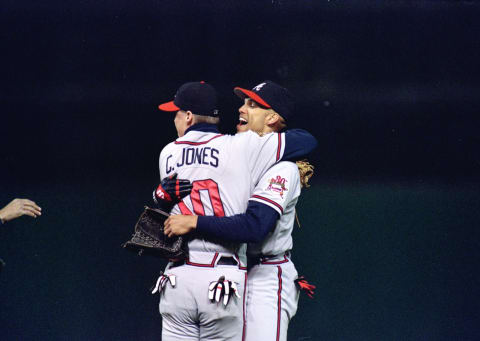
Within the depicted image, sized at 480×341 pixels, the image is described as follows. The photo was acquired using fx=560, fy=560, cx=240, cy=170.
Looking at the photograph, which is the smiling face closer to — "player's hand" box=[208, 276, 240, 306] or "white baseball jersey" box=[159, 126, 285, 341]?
"white baseball jersey" box=[159, 126, 285, 341]

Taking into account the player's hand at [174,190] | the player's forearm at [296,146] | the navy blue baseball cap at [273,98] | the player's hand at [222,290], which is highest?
the navy blue baseball cap at [273,98]

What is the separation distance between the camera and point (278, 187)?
202 centimetres

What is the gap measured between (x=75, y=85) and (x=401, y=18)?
2.00m

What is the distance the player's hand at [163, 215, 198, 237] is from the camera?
6.41 feet

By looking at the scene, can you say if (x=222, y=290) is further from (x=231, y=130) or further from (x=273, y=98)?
(x=231, y=130)

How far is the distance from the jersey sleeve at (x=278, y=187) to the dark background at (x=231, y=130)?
4.21 ft

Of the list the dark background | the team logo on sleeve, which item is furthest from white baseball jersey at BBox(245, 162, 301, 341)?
the dark background

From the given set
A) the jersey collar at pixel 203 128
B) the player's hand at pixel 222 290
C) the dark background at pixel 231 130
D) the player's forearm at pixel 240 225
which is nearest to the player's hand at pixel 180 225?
the player's forearm at pixel 240 225

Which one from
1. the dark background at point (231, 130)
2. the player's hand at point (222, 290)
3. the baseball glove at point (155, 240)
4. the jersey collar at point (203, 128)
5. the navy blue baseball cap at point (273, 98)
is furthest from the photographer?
the dark background at point (231, 130)

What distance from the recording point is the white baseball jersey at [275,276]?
6.81 feet

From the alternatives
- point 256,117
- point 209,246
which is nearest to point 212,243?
point 209,246

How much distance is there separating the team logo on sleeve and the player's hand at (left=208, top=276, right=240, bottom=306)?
358mm

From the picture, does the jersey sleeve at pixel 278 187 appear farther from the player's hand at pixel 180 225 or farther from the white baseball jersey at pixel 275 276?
the player's hand at pixel 180 225

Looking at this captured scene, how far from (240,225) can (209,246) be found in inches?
5.7
